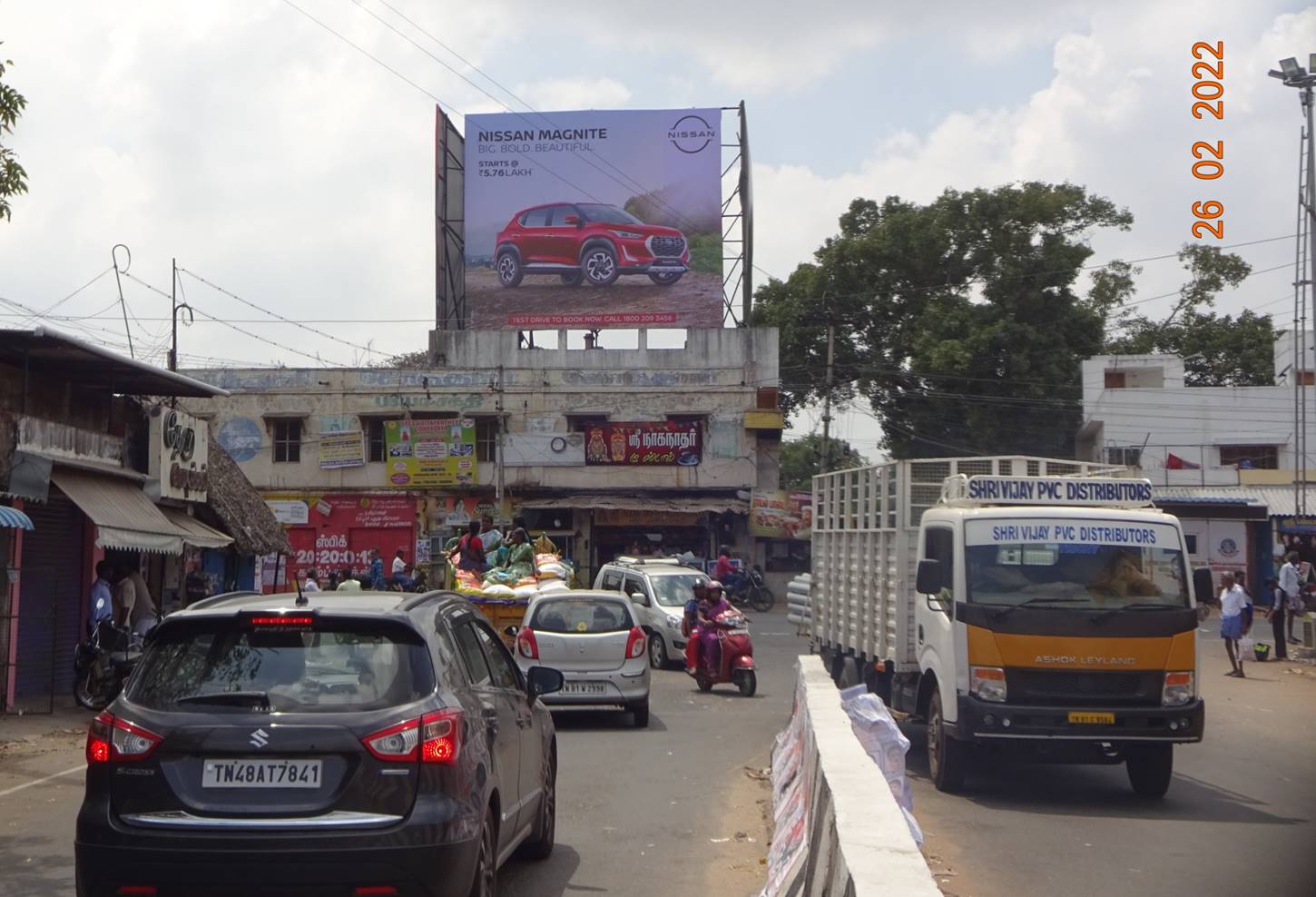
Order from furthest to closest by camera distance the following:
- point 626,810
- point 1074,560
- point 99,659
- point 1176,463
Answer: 1. point 1176,463
2. point 99,659
3. point 1074,560
4. point 626,810

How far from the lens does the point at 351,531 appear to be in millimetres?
45344

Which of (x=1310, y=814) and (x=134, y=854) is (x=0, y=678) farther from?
(x=1310, y=814)

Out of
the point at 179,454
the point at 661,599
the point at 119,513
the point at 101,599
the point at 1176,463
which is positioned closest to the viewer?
the point at 101,599

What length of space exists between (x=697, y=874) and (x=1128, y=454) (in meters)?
43.0

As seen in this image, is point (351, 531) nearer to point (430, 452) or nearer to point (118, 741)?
point (430, 452)

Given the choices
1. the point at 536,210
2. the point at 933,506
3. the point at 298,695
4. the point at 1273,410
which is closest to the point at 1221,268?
the point at 1273,410

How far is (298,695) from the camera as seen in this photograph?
5.57m

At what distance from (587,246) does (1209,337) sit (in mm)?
28933

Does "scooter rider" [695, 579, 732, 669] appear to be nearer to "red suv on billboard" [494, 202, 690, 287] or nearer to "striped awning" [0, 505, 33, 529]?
"striped awning" [0, 505, 33, 529]

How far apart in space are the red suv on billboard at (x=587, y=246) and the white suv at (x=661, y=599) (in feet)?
69.7

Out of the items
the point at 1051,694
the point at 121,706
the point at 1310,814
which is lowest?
the point at 1310,814

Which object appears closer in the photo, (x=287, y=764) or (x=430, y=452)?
(x=287, y=764)

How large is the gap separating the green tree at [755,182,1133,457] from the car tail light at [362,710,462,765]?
4055 centimetres

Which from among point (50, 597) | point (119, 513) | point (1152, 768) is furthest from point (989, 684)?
point (50, 597)
